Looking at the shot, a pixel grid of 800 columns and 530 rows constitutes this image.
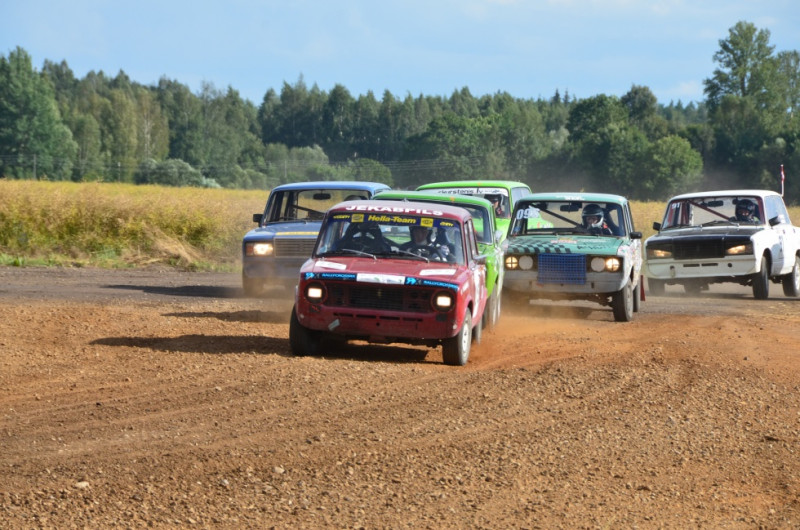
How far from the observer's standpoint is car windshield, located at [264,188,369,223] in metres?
16.8

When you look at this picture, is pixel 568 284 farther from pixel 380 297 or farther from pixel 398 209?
pixel 380 297

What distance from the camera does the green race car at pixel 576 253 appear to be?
47.7ft

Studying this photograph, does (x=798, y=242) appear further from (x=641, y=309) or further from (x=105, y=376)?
(x=105, y=376)

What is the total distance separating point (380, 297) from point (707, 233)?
9.56 metres

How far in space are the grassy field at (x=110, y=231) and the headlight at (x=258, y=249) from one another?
834cm

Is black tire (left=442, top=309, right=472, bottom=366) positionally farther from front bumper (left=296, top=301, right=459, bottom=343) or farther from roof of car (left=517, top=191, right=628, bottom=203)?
roof of car (left=517, top=191, right=628, bottom=203)

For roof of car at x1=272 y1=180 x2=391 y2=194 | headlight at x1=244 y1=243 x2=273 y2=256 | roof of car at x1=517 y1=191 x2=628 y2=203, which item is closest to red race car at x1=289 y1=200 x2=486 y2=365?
roof of car at x1=517 y1=191 x2=628 y2=203

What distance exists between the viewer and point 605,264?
14508 millimetres

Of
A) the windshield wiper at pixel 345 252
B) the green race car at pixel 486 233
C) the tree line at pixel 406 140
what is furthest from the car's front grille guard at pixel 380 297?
the tree line at pixel 406 140

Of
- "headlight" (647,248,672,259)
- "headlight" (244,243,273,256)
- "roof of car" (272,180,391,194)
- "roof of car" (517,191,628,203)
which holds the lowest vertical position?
"headlight" (647,248,672,259)

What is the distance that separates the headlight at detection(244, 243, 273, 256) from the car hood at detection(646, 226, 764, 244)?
6.67 metres

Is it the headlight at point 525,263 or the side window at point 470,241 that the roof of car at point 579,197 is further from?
the side window at point 470,241

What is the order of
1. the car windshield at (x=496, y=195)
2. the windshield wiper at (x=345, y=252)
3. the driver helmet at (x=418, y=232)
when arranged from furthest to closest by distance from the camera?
the car windshield at (x=496, y=195), the driver helmet at (x=418, y=232), the windshield wiper at (x=345, y=252)

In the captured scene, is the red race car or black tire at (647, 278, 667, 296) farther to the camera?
black tire at (647, 278, 667, 296)
